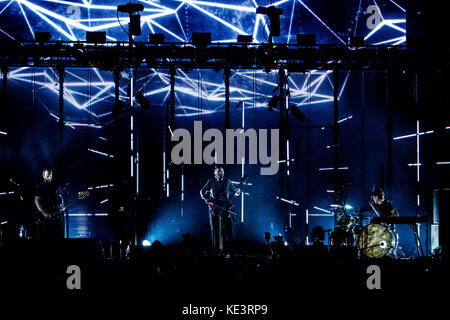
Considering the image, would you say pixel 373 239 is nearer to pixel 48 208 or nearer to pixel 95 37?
pixel 48 208

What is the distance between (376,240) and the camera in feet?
24.3

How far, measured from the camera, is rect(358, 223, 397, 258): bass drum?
291 inches

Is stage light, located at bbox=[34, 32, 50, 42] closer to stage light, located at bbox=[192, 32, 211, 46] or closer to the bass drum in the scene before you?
stage light, located at bbox=[192, 32, 211, 46]

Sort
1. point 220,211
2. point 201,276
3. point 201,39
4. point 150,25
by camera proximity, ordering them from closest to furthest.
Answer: point 201,276 < point 220,211 < point 201,39 < point 150,25

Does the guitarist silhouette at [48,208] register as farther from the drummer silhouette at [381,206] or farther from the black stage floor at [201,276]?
the drummer silhouette at [381,206]

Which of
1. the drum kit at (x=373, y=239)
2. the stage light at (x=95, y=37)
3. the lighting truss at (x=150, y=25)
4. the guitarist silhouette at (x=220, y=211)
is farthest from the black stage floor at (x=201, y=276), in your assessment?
the lighting truss at (x=150, y=25)

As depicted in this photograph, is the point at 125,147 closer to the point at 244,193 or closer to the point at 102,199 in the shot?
the point at 102,199

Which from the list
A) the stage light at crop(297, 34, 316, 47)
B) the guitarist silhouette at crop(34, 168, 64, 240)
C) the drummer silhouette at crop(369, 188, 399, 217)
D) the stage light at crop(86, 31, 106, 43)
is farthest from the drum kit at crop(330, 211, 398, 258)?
the stage light at crop(86, 31, 106, 43)

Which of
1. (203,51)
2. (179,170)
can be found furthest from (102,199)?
(203,51)

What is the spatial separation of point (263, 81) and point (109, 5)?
14.0ft

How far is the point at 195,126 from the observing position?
9914 millimetres

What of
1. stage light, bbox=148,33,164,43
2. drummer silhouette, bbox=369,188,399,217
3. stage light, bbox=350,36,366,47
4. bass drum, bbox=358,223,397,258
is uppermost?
stage light, bbox=148,33,164,43

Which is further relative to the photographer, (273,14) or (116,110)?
(116,110)

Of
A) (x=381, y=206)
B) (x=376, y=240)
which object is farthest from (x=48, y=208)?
(x=381, y=206)
